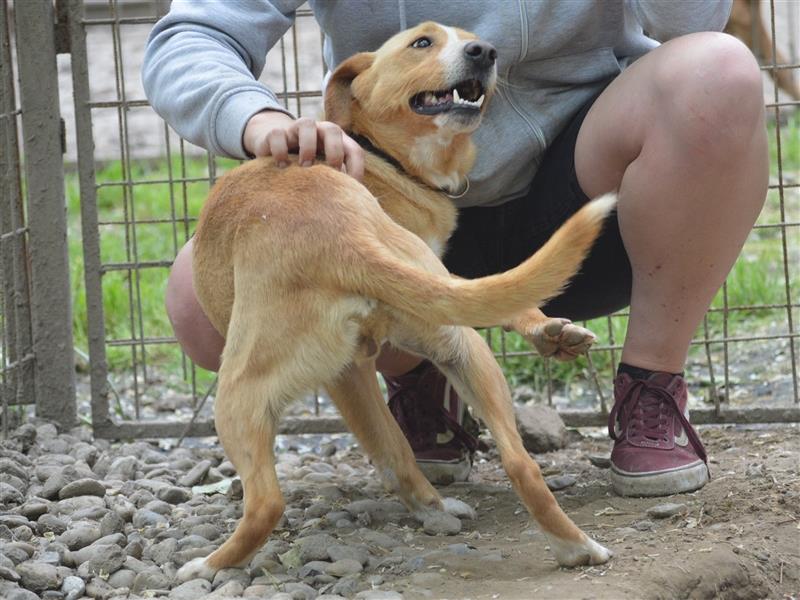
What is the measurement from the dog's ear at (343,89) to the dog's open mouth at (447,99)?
0.46ft

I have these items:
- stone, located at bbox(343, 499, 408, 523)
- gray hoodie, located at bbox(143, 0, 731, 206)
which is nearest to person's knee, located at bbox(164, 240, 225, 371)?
gray hoodie, located at bbox(143, 0, 731, 206)

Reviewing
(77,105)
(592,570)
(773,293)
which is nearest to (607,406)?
(773,293)

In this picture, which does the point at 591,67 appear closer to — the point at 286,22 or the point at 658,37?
the point at 658,37

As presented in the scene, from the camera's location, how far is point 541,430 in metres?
3.31

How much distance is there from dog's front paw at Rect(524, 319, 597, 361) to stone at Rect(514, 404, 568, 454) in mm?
779

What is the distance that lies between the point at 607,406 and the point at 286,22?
5.32ft

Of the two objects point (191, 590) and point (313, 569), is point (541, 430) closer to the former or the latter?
point (313, 569)

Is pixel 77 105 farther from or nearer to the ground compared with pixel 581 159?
farther from the ground

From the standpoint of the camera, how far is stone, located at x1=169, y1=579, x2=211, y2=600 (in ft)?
7.04

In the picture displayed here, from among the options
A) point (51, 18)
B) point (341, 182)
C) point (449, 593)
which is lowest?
point (449, 593)

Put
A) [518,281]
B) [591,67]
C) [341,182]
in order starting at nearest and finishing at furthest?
[518,281] < [341,182] < [591,67]

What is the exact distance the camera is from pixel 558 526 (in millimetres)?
2121

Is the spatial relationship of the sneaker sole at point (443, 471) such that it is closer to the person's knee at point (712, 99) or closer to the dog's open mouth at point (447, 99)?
the dog's open mouth at point (447, 99)

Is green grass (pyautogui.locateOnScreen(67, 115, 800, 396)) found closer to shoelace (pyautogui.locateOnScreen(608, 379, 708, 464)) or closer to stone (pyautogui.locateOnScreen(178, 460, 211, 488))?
stone (pyautogui.locateOnScreen(178, 460, 211, 488))
